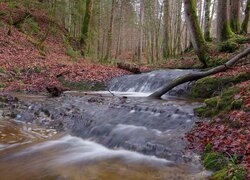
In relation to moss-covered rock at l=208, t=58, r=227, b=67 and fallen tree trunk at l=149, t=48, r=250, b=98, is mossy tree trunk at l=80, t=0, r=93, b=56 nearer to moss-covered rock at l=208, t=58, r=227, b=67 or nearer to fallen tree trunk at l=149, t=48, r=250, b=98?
moss-covered rock at l=208, t=58, r=227, b=67

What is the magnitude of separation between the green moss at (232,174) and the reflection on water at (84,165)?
11.5 inches

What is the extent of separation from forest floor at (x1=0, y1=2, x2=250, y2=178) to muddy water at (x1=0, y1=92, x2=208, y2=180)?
1.60ft

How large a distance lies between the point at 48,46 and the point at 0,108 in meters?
12.6

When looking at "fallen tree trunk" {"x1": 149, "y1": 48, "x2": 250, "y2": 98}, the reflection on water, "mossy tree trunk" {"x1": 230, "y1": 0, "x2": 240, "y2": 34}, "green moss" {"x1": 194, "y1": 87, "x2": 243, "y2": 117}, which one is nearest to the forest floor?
"green moss" {"x1": 194, "y1": 87, "x2": 243, "y2": 117}

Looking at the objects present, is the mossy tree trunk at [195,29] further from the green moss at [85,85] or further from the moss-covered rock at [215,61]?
the green moss at [85,85]

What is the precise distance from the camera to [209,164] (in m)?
4.44

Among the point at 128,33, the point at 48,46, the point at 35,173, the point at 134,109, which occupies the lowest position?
the point at 35,173

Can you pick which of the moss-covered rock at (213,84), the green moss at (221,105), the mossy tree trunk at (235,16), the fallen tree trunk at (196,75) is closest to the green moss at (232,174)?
the green moss at (221,105)

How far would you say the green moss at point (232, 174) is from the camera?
371cm

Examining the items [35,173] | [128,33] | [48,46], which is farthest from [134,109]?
[128,33]

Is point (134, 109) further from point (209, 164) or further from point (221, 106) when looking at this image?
point (209, 164)

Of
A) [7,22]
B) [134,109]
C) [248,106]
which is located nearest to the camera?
[248,106]

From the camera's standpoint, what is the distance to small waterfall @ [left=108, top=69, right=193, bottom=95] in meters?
12.2

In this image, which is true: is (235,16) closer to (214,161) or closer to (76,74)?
(76,74)
